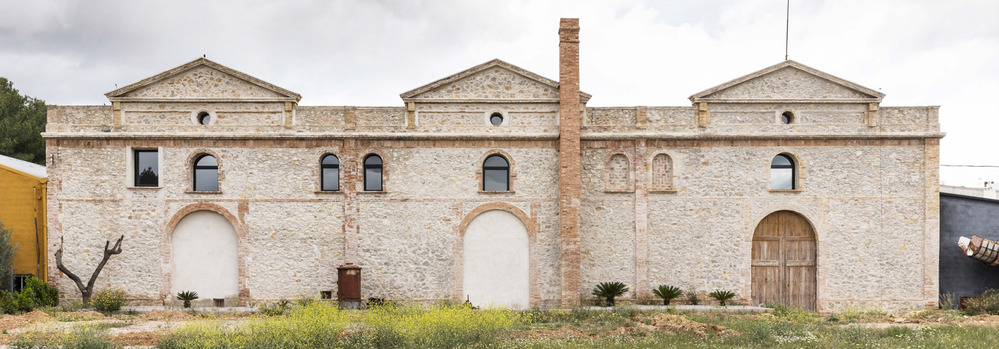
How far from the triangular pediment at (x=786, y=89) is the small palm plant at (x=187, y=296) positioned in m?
16.2

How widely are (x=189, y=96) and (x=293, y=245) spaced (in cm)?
550

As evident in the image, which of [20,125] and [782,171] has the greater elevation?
[20,125]

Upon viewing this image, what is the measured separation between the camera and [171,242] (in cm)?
1512

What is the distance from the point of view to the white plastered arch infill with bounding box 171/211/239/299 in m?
15.2

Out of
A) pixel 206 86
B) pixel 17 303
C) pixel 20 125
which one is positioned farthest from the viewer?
pixel 20 125

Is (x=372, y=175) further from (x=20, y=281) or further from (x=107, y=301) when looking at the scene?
(x=20, y=281)

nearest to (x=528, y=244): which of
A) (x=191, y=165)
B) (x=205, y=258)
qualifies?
(x=205, y=258)

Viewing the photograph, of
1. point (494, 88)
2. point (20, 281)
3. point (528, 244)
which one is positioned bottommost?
point (20, 281)

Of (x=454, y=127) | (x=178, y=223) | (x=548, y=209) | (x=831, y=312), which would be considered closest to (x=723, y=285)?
(x=831, y=312)

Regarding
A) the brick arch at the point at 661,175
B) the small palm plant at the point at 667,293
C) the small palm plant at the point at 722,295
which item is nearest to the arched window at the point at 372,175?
the brick arch at the point at 661,175

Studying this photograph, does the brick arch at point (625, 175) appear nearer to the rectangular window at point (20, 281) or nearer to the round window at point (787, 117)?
the round window at point (787, 117)

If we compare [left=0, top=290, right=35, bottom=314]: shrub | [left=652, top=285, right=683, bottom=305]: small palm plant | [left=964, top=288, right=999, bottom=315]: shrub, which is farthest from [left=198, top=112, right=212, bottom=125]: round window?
[left=964, top=288, right=999, bottom=315]: shrub

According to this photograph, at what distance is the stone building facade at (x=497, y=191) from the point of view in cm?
1513

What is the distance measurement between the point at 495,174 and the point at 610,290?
16.0 feet
